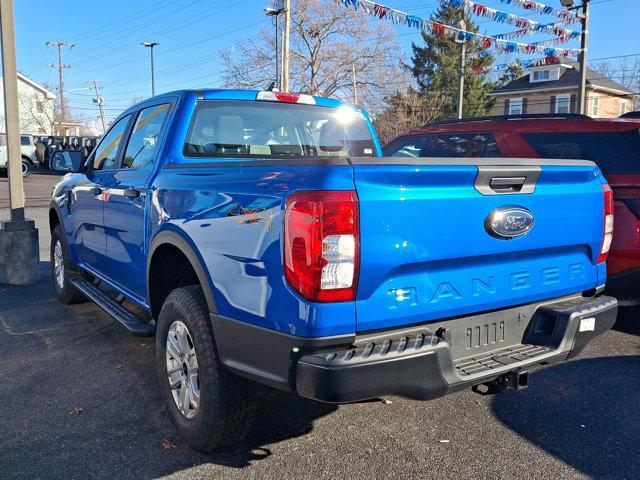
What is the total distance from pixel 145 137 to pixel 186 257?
53.8 inches

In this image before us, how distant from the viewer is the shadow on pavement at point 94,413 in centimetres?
292

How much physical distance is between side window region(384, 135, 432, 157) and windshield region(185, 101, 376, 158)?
1752mm

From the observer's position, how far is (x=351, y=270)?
226cm

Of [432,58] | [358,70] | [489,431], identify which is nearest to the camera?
[489,431]

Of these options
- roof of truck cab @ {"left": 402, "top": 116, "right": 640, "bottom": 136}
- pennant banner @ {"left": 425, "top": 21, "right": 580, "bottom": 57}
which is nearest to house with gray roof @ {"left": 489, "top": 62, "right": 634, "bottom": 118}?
pennant banner @ {"left": 425, "top": 21, "right": 580, "bottom": 57}

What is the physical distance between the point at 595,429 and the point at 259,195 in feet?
7.71

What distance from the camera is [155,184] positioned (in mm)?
3451

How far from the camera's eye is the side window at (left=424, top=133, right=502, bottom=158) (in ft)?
18.7

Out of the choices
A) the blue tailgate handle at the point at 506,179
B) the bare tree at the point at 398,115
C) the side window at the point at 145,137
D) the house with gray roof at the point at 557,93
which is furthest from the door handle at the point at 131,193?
the house with gray roof at the point at 557,93

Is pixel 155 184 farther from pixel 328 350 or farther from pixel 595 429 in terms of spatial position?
pixel 595 429

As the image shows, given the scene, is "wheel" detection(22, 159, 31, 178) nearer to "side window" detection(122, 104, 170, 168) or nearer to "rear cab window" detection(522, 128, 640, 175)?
"side window" detection(122, 104, 170, 168)

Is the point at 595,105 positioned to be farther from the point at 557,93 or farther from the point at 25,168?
the point at 25,168

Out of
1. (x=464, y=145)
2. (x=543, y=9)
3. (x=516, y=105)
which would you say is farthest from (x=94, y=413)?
(x=516, y=105)

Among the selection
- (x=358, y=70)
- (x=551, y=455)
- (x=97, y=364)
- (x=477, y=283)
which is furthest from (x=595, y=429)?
(x=358, y=70)
